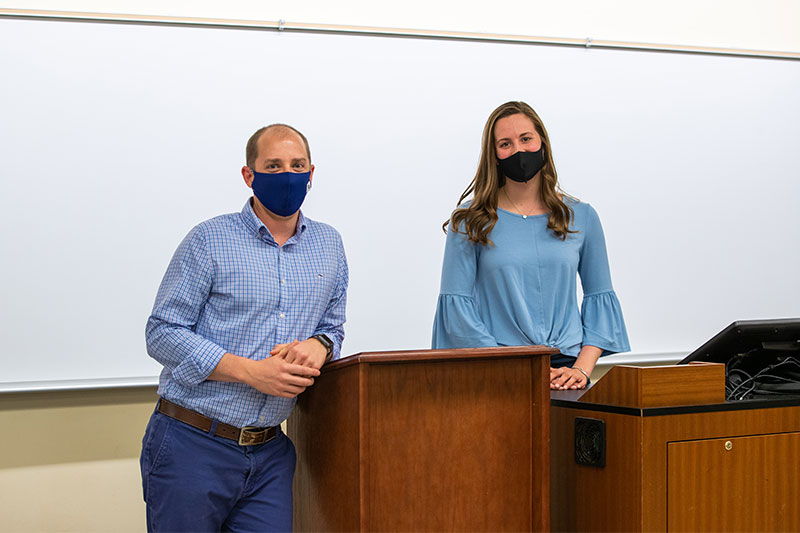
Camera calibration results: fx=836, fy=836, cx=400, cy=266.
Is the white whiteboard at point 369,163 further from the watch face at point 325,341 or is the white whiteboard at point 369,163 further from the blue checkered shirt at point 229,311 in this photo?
the watch face at point 325,341

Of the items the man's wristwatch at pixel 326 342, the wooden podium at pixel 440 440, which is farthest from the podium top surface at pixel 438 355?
the man's wristwatch at pixel 326 342

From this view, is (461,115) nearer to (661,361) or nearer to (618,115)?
(618,115)

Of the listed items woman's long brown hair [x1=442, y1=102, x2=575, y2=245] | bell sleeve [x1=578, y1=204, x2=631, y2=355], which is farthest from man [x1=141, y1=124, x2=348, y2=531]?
bell sleeve [x1=578, y1=204, x2=631, y2=355]

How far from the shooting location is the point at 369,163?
12.0 ft

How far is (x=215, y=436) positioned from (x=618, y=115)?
8.77ft

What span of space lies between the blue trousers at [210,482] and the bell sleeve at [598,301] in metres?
1.01

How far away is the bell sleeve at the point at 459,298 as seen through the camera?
7.98ft

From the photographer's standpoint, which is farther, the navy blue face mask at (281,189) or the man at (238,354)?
the navy blue face mask at (281,189)

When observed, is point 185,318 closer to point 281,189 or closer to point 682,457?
point 281,189

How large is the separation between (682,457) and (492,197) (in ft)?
3.12

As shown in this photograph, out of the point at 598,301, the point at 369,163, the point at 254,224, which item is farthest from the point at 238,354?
the point at 369,163

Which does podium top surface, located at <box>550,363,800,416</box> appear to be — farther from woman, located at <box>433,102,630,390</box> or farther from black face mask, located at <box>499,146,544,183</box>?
black face mask, located at <box>499,146,544,183</box>

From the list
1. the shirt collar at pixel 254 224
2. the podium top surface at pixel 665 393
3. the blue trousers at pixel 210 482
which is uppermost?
the shirt collar at pixel 254 224

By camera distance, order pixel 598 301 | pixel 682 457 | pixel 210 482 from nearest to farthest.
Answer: pixel 682 457 → pixel 210 482 → pixel 598 301
